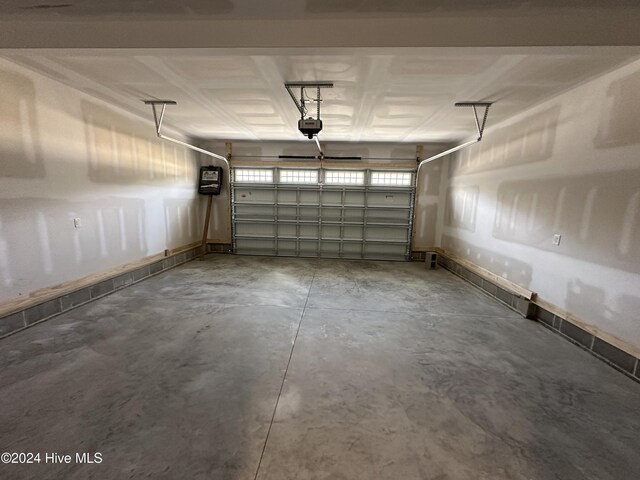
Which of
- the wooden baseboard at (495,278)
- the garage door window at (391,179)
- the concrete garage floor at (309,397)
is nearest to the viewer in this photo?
the concrete garage floor at (309,397)

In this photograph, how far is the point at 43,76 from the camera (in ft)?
9.64

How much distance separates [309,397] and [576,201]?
11.0 feet

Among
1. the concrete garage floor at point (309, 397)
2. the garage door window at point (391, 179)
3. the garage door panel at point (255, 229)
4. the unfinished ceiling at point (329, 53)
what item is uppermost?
the unfinished ceiling at point (329, 53)

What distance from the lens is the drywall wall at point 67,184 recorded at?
270cm

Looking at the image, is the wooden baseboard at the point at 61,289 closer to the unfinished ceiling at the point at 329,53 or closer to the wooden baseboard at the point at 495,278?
the unfinished ceiling at the point at 329,53

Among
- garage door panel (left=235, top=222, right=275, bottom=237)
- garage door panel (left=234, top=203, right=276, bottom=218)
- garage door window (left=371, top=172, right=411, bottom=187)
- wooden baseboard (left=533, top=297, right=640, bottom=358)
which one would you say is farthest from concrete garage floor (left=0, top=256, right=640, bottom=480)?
garage door window (left=371, top=172, right=411, bottom=187)

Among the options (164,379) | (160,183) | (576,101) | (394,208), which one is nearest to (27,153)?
(160,183)

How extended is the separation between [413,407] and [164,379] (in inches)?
74.8

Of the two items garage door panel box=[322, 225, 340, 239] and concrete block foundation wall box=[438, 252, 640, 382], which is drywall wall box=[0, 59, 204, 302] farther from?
concrete block foundation wall box=[438, 252, 640, 382]

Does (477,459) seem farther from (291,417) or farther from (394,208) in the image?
(394,208)

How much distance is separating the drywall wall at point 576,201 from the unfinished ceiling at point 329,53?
0.33 m

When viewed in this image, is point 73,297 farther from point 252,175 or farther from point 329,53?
point 252,175

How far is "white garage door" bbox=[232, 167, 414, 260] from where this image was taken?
266 inches

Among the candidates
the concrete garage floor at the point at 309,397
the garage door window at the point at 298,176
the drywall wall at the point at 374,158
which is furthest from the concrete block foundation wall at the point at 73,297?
the garage door window at the point at 298,176
